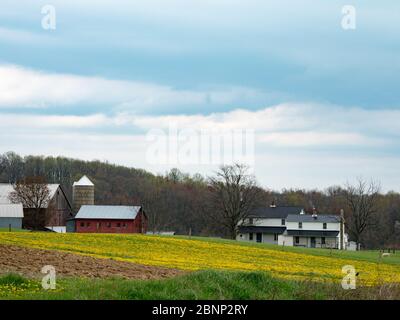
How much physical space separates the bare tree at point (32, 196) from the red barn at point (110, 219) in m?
6.40

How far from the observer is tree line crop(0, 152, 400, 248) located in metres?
111

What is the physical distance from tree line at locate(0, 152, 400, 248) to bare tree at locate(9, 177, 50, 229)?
1126cm

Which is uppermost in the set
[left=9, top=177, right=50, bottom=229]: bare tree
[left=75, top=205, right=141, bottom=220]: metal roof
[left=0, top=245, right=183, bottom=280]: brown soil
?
[left=9, top=177, right=50, bottom=229]: bare tree

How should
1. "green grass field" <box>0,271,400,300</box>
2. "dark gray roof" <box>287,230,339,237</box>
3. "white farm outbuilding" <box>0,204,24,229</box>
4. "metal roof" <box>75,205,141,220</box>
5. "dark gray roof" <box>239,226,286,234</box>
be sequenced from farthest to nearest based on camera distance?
"dark gray roof" <box>239,226,286,234</box>, "dark gray roof" <box>287,230,339,237</box>, "metal roof" <box>75,205,141,220</box>, "white farm outbuilding" <box>0,204,24,229</box>, "green grass field" <box>0,271,400,300</box>

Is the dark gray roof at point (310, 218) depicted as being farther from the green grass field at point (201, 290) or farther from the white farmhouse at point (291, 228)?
the green grass field at point (201, 290)

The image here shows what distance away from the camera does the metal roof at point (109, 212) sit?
10138 cm

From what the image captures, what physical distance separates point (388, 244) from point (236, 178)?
108 feet

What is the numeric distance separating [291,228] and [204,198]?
825 inches

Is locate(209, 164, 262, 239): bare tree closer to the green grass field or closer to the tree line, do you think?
the tree line

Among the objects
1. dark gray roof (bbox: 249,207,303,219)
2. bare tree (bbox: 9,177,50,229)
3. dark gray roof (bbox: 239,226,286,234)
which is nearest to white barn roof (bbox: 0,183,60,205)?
bare tree (bbox: 9,177,50,229)

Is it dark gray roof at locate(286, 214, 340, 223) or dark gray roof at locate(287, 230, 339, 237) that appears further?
dark gray roof at locate(286, 214, 340, 223)

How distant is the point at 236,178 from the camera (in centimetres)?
11144

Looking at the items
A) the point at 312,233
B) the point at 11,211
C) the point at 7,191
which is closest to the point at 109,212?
the point at 7,191
